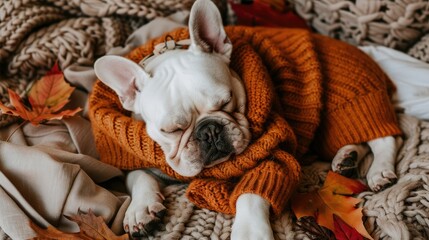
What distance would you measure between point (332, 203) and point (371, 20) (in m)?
0.70

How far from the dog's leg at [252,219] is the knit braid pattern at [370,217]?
1.6 inches

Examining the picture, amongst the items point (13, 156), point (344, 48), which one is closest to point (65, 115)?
point (13, 156)

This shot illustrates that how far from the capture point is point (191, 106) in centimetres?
112

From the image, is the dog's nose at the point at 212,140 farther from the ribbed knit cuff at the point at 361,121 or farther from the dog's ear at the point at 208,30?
the ribbed knit cuff at the point at 361,121

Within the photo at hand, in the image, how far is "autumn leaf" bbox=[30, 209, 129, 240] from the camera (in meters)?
0.99

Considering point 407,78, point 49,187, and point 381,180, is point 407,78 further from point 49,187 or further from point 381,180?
point 49,187

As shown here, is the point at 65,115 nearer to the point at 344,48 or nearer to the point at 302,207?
the point at 302,207

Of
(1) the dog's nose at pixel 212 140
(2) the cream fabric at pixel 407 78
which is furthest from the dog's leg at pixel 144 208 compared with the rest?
(2) the cream fabric at pixel 407 78

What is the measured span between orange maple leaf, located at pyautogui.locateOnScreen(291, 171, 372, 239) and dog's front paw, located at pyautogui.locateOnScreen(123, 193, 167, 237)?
0.29 meters

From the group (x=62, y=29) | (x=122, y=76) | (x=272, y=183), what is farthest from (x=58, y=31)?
(x=272, y=183)

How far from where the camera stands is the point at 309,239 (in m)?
1.00

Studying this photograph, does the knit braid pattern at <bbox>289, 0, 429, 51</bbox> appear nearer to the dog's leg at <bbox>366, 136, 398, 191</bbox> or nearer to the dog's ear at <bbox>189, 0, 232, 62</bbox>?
the dog's leg at <bbox>366, 136, 398, 191</bbox>

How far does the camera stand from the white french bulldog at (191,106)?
109cm

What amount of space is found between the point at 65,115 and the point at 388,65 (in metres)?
0.94
